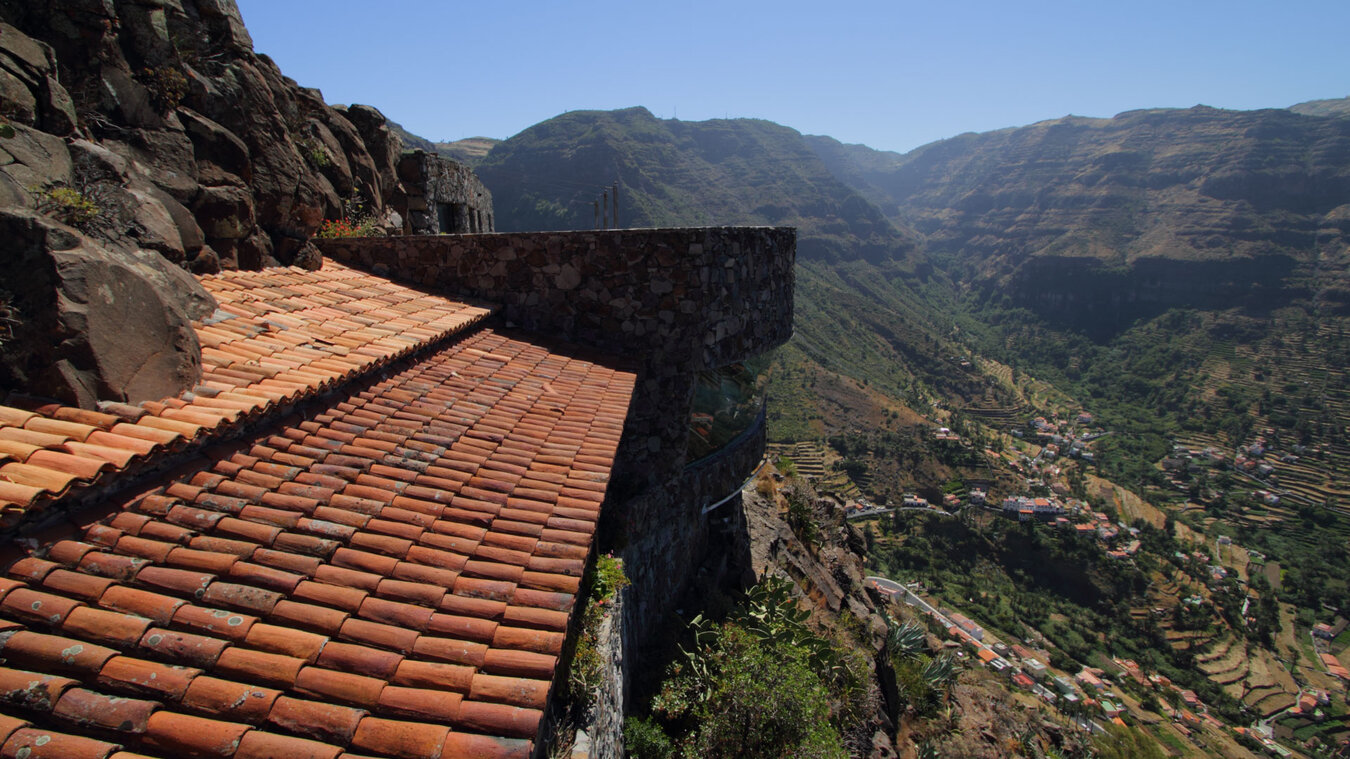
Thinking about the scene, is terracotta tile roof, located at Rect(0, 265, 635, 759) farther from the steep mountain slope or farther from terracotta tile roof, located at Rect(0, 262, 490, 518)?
the steep mountain slope

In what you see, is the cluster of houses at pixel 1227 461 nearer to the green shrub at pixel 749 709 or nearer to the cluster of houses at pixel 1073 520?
the cluster of houses at pixel 1073 520

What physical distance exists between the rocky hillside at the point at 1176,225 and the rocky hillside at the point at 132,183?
129 m

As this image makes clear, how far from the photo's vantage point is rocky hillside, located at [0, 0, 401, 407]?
123 inches

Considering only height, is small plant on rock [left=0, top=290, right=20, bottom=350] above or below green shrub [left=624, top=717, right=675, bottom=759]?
above

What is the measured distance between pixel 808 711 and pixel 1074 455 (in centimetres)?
8613

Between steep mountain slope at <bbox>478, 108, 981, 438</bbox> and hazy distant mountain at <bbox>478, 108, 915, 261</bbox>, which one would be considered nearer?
steep mountain slope at <bbox>478, 108, 981, 438</bbox>

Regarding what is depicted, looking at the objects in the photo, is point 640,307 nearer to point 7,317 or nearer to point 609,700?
point 609,700

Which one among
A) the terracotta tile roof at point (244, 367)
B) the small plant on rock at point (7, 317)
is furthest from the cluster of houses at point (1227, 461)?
the small plant on rock at point (7, 317)

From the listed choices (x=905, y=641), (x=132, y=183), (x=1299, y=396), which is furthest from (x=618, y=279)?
(x=1299, y=396)

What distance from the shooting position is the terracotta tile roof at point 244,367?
8.51ft

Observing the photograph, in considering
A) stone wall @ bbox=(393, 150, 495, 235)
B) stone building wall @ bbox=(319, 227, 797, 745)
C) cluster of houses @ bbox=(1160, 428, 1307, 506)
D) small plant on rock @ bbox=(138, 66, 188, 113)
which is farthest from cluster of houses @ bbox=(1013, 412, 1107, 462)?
small plant on rock @ bbox=(138, 66, 188, 113)

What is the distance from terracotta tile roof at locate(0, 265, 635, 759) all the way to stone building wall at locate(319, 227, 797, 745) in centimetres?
248

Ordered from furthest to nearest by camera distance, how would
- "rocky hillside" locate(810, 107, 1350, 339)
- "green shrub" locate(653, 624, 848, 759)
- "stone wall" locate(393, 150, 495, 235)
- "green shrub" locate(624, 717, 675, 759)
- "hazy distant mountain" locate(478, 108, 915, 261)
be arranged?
1. "rocky hillside" locate(810, 107, 1350, 339)
2. "hazy distant mountain" locate(478, 108, 915, 261)
3. "stone wall" locate(393, 150, 495, 235)
4. "green shrub" locate(653, 624, 848, 759)
5. "green shrub" locate(624, 717, 675, 759)

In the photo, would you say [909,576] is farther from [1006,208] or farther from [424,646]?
[1006,208]
